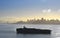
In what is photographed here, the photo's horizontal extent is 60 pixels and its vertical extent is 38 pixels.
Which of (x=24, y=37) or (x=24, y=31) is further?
(x=24, y=31)

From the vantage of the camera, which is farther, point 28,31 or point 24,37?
point 28,31

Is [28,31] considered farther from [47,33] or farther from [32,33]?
[47,33]

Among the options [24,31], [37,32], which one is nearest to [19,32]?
[24,31]

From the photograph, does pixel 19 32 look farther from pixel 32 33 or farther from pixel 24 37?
pixel 24 37

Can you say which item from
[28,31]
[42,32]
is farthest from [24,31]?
[42,32]

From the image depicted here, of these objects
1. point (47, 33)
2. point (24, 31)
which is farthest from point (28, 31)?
point (47, 33)

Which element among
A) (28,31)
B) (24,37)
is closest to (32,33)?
(28,31)

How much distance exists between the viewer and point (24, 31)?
91250mm

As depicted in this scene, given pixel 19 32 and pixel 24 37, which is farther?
pixel 19 32

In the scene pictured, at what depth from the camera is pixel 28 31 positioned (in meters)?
90.8

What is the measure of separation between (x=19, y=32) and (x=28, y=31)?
4.42m

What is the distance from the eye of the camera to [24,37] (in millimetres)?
78250

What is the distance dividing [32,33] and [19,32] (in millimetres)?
6373

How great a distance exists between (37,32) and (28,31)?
14.5ft
